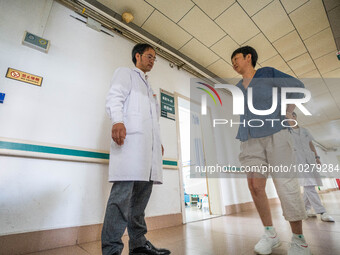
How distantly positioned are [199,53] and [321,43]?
2.28 meters

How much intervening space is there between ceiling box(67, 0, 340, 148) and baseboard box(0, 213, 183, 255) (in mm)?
2628

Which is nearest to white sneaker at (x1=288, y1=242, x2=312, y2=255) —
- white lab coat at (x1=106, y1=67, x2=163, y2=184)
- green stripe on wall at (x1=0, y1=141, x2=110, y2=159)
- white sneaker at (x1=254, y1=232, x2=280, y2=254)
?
white sneaker at (x1=254, y1=232, x2=280, y2=254)

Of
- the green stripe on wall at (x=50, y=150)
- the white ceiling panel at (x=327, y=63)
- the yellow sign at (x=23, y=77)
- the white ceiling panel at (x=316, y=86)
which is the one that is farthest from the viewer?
the white ceiling panel at (x=316, y=86)

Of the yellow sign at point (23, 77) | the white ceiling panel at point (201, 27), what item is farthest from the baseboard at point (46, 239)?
the white ceiling panel at point (201, 27)

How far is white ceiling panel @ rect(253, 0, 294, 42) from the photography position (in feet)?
8.25

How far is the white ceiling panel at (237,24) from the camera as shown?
8.20 feet

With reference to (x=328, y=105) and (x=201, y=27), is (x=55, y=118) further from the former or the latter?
(x=328, y=105)

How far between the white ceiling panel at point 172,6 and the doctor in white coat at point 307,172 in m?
2.33

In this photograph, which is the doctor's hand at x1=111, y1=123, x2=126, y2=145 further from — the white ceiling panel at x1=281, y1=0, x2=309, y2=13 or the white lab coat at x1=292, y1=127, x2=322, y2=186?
Result: the white ceiling panel at x1=281, y1=0, x2=309, y2=13

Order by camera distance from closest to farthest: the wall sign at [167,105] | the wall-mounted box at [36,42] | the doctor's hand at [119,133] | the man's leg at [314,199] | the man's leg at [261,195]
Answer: the doctor's hand at [119,133]
the man's leg at [261,195]
the wall-mounted box at [36,42]
the man's leg at [314,199]
the wall sign at [167,105]

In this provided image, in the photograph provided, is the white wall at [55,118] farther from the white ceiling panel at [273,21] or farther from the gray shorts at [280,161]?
the white ceiling panel at [273,21]

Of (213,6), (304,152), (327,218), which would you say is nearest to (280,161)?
(327,218)

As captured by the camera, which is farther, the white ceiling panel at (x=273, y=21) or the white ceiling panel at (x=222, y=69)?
the white ceiling panel at (x=222, y=69)

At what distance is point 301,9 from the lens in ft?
8.34
